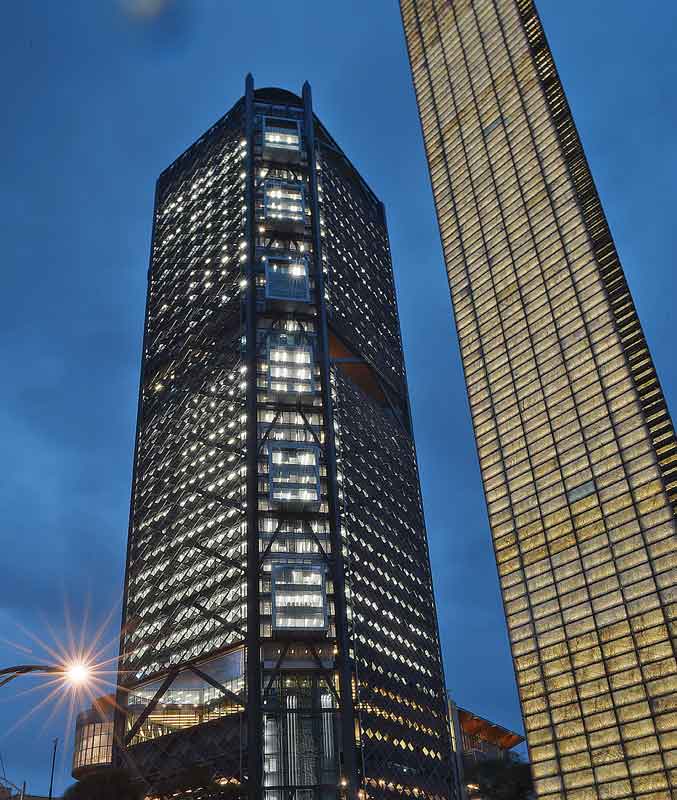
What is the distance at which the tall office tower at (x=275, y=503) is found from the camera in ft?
307

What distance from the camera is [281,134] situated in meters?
142

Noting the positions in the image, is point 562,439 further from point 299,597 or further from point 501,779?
point 501,779

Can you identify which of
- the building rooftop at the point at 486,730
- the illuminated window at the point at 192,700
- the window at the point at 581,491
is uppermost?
the window at the point at 581,491

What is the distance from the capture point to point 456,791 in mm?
110062

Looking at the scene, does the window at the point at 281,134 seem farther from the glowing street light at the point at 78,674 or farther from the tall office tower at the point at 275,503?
the glowing street light at the point at 78,674


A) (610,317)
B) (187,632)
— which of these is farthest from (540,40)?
(187,632)

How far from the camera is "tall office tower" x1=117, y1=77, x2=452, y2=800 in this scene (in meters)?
93.5

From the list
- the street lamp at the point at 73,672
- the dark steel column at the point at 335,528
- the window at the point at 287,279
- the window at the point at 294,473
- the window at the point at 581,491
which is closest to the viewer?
the street lamp at the point at 73,672

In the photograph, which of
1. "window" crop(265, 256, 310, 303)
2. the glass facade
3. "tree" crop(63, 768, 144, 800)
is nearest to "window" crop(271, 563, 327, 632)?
"tree" crop(63, 768, 144, 800)

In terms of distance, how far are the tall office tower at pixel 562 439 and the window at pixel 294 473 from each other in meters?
57.3

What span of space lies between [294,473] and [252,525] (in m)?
8.96

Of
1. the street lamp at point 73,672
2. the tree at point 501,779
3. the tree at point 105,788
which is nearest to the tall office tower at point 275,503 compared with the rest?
the tree at point 501,779

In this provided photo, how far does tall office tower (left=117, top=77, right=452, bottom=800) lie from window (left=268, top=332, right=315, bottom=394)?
0.96ft

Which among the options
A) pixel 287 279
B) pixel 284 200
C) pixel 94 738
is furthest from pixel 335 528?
pixel 284 200
